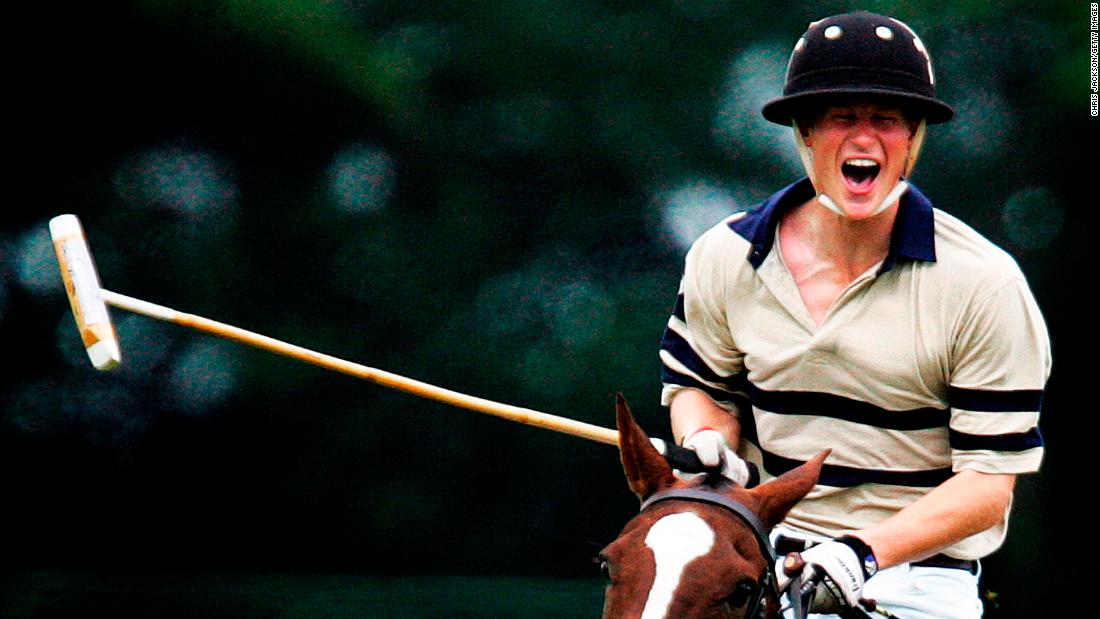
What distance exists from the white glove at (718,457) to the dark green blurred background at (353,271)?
7.08ft

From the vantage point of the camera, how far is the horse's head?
203 cm

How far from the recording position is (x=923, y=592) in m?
2.76

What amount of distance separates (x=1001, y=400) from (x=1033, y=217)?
2.00 metres

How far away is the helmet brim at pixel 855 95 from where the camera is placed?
2.62 m

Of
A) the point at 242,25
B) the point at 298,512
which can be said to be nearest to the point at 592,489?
the point at 298,512

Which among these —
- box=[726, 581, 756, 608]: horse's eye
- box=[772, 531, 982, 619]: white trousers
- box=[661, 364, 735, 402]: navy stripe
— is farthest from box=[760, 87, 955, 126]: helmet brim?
box=[726, 581, 756, 608]: horse's eye

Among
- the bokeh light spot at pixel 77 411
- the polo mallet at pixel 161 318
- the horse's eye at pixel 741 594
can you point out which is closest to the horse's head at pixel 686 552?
the horse's eye at pixel 741 594

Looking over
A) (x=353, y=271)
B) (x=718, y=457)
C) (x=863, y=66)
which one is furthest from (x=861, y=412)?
(x=353, y=271)

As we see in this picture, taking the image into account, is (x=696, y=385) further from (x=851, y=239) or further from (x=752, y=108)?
(x=752, y=108)

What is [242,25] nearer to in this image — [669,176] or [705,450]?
[669,176]

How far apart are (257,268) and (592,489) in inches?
49.8

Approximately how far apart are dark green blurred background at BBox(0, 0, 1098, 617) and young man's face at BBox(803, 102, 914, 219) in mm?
1861

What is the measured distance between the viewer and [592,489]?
4.66m

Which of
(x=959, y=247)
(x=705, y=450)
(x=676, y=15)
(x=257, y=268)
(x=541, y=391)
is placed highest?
(x=676, y=15)
